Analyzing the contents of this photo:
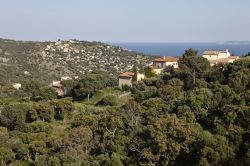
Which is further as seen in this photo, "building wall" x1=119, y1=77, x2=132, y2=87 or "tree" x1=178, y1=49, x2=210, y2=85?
"building wall" x1=119, y1=77, x2=132, y2=87

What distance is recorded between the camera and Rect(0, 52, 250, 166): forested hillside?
28703mm

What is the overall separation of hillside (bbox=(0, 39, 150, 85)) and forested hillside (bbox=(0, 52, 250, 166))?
48.3m

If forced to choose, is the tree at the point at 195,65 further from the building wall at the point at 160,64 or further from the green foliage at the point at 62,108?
the building wall at the point at 160,64

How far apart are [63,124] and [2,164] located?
1135 centimetres

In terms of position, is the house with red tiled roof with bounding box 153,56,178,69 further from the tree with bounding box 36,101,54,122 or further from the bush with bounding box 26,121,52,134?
the bush with bounding box 26,121,52,134

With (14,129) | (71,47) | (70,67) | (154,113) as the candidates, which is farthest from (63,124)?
(71,47)

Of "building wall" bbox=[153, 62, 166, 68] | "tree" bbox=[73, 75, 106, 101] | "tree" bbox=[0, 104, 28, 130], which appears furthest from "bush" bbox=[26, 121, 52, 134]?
"building wall" bbox=[153, 62, 166, 68]

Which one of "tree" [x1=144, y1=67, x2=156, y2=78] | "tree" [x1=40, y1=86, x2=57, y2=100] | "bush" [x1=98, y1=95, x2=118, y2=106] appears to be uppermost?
"tree" [x1=144, y1=67, x2=156, y2=78]

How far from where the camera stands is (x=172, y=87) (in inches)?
1677

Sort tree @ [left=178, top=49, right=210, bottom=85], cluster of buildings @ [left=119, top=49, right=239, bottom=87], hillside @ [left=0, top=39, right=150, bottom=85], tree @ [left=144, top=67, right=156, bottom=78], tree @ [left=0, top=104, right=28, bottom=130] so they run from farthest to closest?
1. hillside @ [left=0, top=39, right=150, bottom=85]
2. cluster of buildings @ [left=119, top=49, right=239, bottom=87]
3. tree @ [left=144, top=67, right=156, bottom=78]
4. tree @ [left=178, top=49, right=210, bottom=85]
5. tree @ [left=0, top=104, right=28, bottom=130]

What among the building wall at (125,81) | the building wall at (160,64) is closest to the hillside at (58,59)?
the building wall at (125,81)

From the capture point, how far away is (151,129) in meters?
30.4

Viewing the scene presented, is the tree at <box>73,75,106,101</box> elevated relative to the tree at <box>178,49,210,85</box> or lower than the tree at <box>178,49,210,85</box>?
lower

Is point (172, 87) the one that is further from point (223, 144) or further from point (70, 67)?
point (70, 67)
